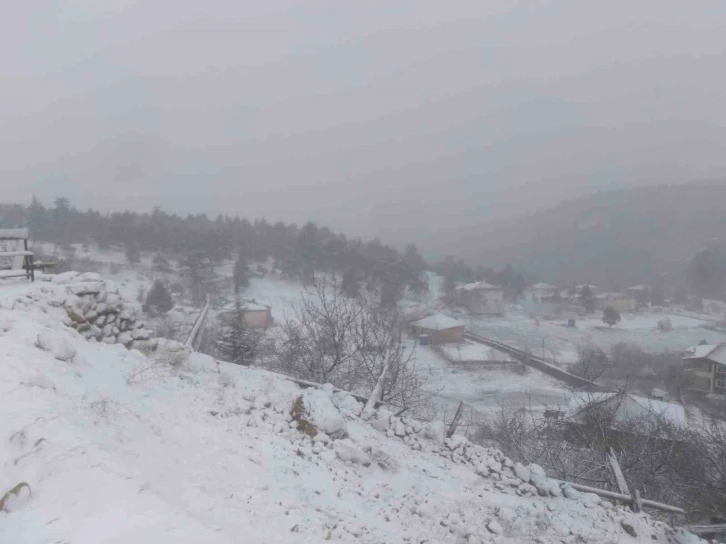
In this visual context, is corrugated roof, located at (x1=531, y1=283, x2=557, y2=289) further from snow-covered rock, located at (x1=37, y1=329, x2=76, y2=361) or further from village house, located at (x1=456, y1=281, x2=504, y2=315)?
snow-covered rock, located at (x1=37, y1=329, x2=76, y2=361)

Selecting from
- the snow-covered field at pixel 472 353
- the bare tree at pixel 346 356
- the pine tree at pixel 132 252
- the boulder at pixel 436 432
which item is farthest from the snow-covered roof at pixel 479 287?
the boulder at pixel 436 432

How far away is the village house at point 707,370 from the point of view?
23511mm

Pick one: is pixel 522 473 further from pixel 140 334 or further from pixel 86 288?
pixel 86 288

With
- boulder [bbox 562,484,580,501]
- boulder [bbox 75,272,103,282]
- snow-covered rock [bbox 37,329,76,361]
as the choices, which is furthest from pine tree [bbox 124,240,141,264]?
boulder [bbox 562,484,580,501]

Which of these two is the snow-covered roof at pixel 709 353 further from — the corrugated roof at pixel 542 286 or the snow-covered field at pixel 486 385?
the corrugated roof at pixel 542 286

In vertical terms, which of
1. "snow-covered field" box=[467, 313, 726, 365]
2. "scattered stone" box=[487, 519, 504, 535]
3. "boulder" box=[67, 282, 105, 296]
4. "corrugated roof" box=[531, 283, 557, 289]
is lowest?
"snow-covered field" box=[467, 313, 726, 365]

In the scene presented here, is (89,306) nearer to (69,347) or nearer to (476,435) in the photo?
(69,347)

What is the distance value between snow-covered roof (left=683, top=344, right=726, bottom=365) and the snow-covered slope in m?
25.1

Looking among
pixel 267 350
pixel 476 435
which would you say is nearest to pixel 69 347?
pixel 267 350

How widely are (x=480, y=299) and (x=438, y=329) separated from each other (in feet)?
A: 49.2

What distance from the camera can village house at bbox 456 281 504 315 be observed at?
46594 mm

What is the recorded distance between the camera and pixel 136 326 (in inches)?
324

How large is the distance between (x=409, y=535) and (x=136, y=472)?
2795 millimetres

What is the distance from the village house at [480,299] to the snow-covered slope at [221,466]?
4122 centimetres
